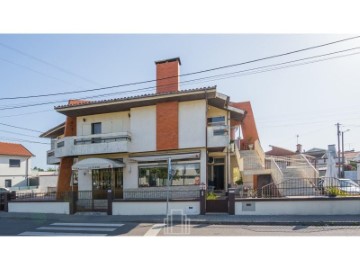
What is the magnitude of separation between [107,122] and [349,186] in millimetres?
15079

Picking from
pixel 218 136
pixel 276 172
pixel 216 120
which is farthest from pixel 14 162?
pixel 276 172

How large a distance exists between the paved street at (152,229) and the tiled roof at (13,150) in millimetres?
29595

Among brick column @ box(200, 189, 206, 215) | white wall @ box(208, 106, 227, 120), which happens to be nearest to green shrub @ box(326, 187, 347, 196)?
brick column @ box(200, 189, 206, 215)

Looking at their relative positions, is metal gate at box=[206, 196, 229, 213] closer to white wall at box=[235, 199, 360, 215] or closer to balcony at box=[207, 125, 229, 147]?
white wall at box=[235, 199, 360, 215]

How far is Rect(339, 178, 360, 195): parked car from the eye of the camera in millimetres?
13270

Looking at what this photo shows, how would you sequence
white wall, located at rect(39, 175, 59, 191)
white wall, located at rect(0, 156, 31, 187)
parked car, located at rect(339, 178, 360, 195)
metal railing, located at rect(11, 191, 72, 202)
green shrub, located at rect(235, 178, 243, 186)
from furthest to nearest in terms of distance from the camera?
white wall, located at rect(39, 175, 59, 191)
white wall, located at rect(0, 156, 31, 187)
green shrub, located at rect(235, 178, 243, 186)
metal railing, located at rect(11, 191, 72, 202)
parked car, located at rect(339, 178, 360, 195)

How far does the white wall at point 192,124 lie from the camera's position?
16.0 meters

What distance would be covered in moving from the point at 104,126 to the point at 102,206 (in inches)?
231

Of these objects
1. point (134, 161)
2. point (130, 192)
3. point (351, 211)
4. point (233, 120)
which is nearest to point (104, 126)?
point (134, 161)

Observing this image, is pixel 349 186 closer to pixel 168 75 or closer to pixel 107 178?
pixel 168 75

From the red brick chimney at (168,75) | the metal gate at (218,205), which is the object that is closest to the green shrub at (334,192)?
the metal gate at (218,205)

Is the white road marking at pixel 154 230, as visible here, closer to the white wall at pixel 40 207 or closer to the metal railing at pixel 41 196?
the white wall at pixel 40 207

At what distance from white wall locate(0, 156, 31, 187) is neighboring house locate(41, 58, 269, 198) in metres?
23.0

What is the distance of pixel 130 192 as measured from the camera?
54.3 feet
